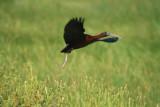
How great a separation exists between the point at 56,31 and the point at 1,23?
1.30 m

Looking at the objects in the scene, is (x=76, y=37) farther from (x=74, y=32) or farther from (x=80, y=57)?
(x=80, y=57)

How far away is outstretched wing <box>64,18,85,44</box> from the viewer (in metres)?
5.38

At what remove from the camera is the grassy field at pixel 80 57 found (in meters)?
6.97

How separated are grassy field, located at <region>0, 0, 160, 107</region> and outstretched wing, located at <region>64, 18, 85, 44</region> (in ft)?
4.31

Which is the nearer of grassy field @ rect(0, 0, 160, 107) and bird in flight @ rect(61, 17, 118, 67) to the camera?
bird in flight @ rect(61, 17, 118, 67)

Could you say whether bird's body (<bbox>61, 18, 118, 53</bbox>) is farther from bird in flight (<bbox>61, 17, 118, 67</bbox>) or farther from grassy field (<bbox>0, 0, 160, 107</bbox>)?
grassy field (<bbox>0, 0, 160, 107</bbox>)

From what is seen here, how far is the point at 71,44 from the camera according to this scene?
5367 millimetres

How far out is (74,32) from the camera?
5.42m

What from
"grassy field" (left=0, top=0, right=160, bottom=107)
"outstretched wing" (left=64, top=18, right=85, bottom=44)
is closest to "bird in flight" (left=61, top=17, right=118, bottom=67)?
"outstretched wing" (left=64, top=18, right=85, bottom=44)

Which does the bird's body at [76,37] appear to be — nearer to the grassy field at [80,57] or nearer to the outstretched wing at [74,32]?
the outstretched wing at [74,32]

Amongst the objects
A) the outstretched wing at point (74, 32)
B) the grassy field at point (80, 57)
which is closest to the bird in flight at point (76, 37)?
the outstretched wing at point (74, 32)

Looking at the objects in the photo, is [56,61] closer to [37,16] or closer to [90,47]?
[90,47]

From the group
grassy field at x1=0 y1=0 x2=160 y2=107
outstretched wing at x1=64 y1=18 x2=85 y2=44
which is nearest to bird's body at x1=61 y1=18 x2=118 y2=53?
outstretched wing at x1=64 y1=18 x2=85 y2=44

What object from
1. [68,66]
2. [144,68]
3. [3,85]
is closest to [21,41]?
[68,66]
